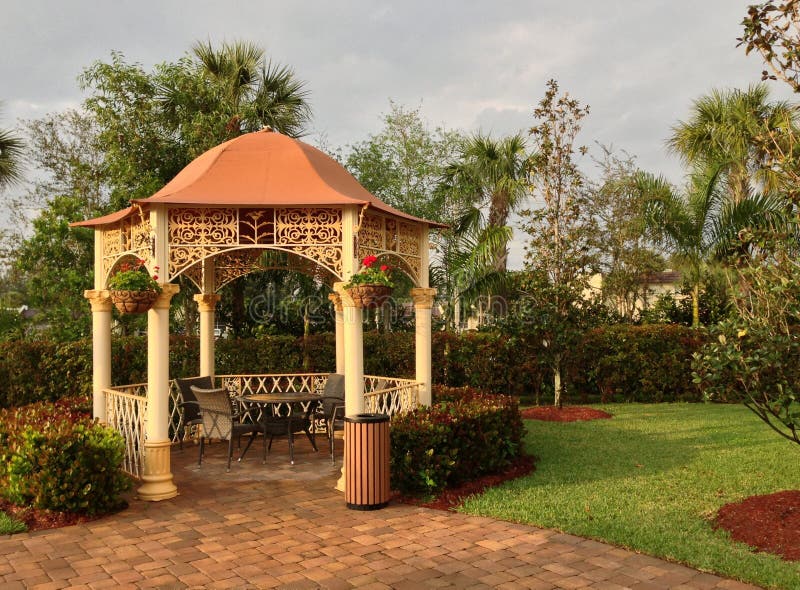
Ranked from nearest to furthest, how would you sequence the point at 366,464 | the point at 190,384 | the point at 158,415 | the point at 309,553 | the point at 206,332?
the point at 309,553 → the point at 366,464 → the point at 158,415 → the point at 190,384 → the point at 206,332

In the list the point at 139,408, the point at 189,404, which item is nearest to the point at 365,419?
the point at 139,408

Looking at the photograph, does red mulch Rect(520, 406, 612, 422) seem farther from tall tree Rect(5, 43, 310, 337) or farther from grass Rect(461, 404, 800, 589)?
tall tree Rect(5, 43, 310, 337)

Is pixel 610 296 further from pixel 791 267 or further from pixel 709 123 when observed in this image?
pixel 791 267

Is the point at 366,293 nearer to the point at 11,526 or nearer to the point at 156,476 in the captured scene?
the point at 156,476

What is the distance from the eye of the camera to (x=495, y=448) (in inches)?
293

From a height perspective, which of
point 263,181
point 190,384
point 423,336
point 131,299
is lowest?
point 190,384

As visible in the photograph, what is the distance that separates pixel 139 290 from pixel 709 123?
15.4 m

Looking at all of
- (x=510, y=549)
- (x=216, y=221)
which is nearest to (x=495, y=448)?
(x=510, y=549)

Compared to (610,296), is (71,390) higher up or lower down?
lower down

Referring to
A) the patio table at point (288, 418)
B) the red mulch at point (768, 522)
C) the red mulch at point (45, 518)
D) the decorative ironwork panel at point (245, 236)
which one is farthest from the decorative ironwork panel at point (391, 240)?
the red mulch at point (768, 522)

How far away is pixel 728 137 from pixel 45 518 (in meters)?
16.4

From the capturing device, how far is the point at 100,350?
8320mm

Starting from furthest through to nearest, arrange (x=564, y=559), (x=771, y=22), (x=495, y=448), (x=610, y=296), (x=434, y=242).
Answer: (x=610, y=296) < (x=434, y=242) < (x=495, y=448) < (x=771, y=22) < (x=564, y=559)

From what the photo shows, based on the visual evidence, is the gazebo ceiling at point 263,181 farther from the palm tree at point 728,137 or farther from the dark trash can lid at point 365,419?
the palm tree at point 728,137
